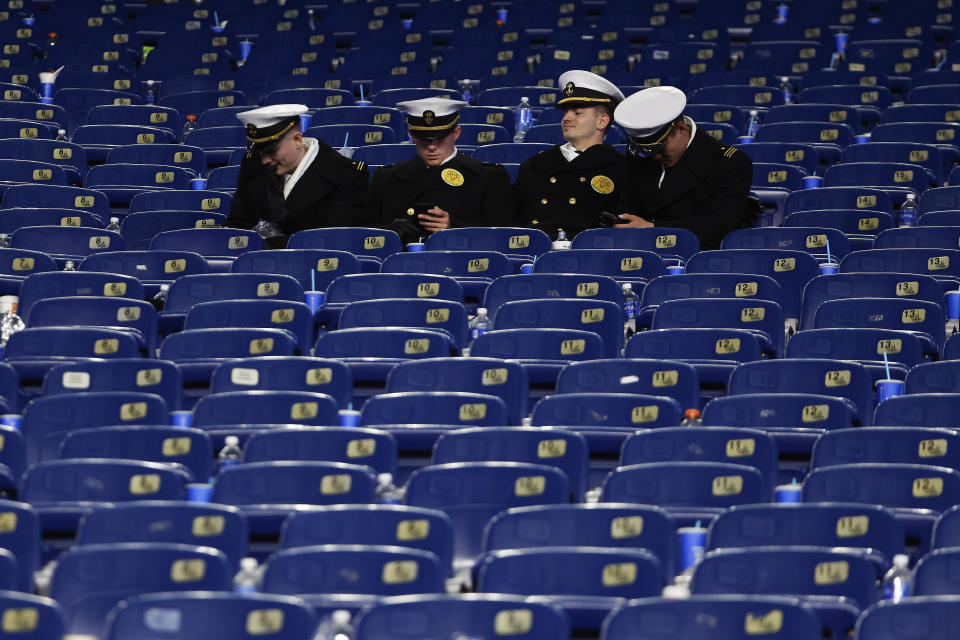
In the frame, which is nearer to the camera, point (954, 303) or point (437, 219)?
point (954, 303)

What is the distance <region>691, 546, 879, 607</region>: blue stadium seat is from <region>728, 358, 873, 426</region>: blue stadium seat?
178cm

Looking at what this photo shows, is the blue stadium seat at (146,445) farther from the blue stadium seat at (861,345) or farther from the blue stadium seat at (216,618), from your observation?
the blue stadium seat at (861,345)

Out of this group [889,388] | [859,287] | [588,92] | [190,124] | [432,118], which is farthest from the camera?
[190,124]

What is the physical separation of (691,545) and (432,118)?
409 centimetres

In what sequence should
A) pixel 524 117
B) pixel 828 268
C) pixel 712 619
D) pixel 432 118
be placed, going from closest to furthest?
pixel 712 619, pixel 828 268, pixel 432 118, pixel 524 117

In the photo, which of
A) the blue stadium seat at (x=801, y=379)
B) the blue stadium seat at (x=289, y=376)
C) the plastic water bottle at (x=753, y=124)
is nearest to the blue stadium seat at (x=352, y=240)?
the blue stadium seat at (x=289, y=376)

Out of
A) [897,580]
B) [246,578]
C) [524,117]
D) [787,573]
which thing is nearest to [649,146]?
[524,117]

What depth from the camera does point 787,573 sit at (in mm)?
4977

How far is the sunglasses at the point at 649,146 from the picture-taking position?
8820mm

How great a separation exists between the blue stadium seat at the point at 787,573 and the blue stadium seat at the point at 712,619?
477 millimetres

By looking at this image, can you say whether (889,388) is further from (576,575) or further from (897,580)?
(576,575)

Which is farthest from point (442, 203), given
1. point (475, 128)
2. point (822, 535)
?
point (822, 535)

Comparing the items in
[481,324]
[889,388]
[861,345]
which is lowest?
[889,388]

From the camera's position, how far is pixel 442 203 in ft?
30.0
